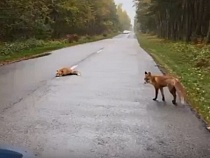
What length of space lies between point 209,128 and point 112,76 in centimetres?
847

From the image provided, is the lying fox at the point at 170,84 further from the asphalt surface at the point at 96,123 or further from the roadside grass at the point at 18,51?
the roadside grass at the point at 18,51

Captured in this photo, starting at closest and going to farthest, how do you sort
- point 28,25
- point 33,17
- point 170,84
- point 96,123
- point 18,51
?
point 96,123 → point 170,84 → point 18,51 → point 28,25 → point 33,17

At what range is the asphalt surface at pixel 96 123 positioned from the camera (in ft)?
18.7

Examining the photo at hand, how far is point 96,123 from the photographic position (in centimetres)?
738

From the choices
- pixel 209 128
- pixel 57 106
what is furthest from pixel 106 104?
pixel 209 128

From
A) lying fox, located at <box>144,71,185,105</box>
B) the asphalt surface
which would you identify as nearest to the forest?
the asphalt surface

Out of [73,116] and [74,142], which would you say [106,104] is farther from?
[74,142]

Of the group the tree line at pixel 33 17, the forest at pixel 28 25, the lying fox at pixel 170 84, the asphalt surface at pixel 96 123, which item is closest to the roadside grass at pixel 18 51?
the forest at pixel 28 25

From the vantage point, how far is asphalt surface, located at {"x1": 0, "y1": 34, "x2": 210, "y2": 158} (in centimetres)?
569

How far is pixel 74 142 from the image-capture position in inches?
239

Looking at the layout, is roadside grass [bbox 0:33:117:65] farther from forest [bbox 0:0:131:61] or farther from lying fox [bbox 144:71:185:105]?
lying fox [bbox 144:71:185:105]

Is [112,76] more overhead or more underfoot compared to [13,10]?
more underfoot

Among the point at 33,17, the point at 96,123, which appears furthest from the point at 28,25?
the point at 96,123

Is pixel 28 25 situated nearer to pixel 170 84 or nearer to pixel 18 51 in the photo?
pixel 18 51
